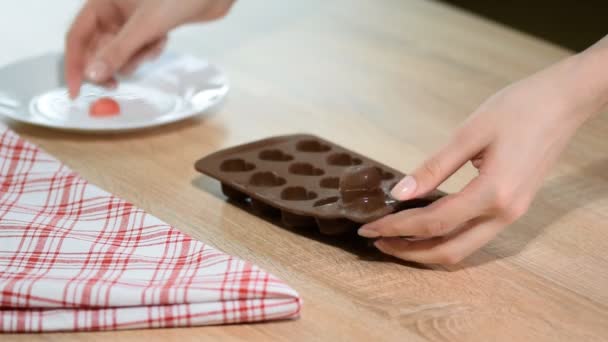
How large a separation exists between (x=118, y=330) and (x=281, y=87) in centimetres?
71

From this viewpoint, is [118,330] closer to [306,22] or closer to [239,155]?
[239,155]

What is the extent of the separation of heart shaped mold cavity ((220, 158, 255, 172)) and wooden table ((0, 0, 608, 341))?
0.05 meters

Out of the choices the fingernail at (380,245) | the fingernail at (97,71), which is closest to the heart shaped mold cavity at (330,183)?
the fingernail at (380,245)

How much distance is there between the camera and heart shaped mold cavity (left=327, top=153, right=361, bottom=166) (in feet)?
3.67

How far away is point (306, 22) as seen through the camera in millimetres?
1781

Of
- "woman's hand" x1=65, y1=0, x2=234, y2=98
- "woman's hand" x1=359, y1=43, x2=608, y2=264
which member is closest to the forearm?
"woman's hand" x1=359, y1=43, x2=608, y2=264

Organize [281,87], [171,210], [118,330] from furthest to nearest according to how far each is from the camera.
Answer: [281,87] < [171,210] < [118,330]

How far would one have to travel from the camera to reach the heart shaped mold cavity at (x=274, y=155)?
1.14 metres

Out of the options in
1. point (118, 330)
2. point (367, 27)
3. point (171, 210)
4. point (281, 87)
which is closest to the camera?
point (118, 330)

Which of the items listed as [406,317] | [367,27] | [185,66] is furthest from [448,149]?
[367,27]

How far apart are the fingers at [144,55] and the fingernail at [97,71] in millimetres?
53

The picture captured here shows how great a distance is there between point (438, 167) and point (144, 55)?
2.32 ft

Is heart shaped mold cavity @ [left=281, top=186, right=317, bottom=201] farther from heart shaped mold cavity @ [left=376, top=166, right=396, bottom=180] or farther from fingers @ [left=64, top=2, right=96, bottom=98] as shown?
fingers @ [left=64, top=2, right=96, bottom=98]

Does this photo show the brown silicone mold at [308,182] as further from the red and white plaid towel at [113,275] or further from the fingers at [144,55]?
the fingers at [144,55]
